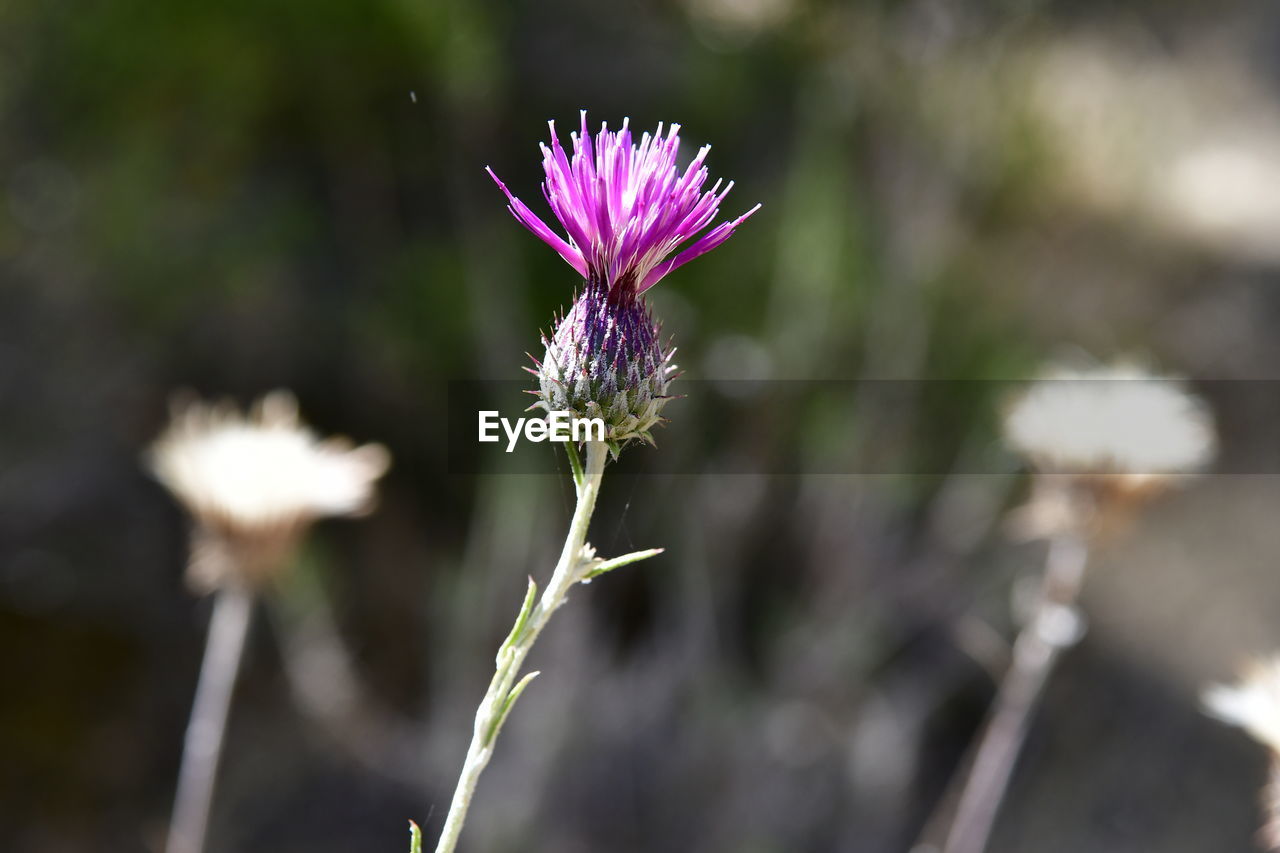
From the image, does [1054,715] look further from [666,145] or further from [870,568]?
[666,145]

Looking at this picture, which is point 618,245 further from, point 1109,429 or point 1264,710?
point 1109,429

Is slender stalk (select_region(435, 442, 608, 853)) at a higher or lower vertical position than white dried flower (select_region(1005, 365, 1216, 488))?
lower

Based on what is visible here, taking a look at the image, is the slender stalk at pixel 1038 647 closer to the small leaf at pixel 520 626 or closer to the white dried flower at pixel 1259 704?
the white dried flower at pixel 1259 704

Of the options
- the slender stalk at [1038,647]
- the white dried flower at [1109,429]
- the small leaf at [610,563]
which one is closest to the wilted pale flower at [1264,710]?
the slender stalk at [1038,647]

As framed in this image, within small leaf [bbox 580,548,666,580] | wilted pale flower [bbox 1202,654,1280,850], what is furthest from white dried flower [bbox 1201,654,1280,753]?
small leaf [bbox 580,548,666,580]

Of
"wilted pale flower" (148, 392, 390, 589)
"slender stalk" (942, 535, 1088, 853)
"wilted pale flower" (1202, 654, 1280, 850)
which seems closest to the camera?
"wilted pale flower" (1202, 654, 1280, 850)

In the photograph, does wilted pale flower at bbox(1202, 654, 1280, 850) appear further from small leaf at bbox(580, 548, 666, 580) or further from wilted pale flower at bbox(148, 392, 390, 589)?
wilted pale flower at bbox(148, 392, 390, 589)
